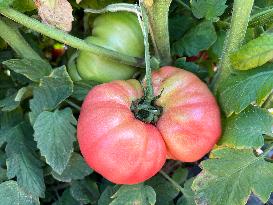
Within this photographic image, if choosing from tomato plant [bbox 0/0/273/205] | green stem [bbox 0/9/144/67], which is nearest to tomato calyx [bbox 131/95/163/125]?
tomato plant [bbox 0/0/273/205]

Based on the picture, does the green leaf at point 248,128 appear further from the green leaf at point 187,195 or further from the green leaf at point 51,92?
the green leaf at point 51,92

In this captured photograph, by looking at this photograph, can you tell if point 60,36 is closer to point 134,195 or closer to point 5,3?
point 5,3

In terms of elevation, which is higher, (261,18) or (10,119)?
(261,18)

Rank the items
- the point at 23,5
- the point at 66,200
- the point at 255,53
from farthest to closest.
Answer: the point at 66,200
the point at 23,5
the point at 255,53

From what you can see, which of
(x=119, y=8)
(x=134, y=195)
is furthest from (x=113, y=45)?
(x=134, y=195)

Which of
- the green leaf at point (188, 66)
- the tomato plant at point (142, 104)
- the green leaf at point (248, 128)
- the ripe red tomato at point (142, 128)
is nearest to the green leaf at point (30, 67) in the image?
the tomato plant at point (142, 104)

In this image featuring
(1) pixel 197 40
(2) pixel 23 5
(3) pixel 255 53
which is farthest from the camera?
(1) pixel 197 40
